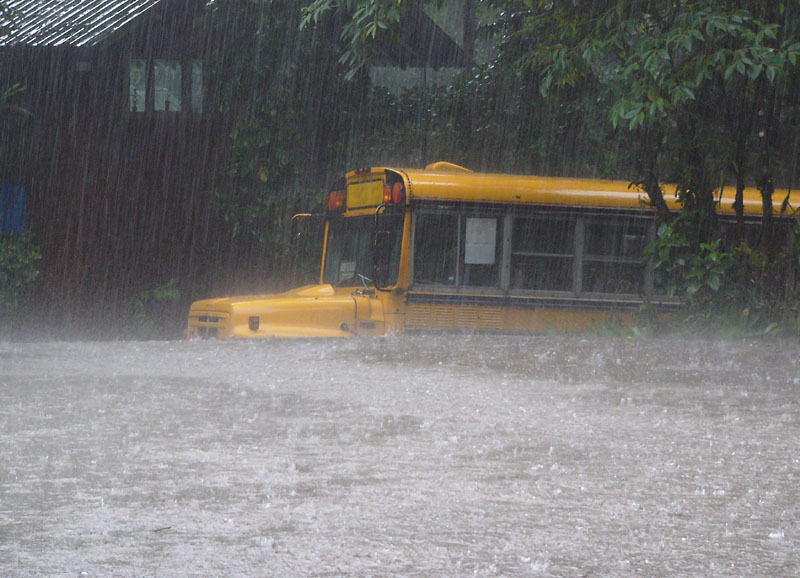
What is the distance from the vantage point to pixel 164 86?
25.7 m

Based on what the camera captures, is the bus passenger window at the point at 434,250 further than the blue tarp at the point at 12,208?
No

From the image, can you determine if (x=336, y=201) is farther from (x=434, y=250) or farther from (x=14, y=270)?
(x=14, y=270)

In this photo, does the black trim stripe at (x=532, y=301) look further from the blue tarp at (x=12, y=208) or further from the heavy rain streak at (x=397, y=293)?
the blue tarp at (x=12, y=208)

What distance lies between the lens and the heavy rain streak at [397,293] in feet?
17.1

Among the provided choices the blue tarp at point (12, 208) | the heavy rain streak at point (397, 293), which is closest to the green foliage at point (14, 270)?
the heavy rain streak at point (397, 293)

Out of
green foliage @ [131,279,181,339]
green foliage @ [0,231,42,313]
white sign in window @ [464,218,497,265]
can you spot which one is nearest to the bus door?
white sign in window @ [464,218,497,265]

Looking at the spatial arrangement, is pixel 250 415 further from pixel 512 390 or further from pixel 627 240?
pixel 627 240

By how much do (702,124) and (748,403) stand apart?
691 centimetres

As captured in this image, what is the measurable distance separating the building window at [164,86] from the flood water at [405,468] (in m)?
14.7

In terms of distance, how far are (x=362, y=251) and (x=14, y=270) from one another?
1105 centimetres

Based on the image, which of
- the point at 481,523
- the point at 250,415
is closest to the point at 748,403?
the point at 250,415

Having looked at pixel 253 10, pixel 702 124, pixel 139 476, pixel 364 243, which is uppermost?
pixel 253 10

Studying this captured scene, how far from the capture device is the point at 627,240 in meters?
16.3

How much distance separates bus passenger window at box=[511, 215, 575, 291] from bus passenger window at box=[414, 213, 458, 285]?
888mm
